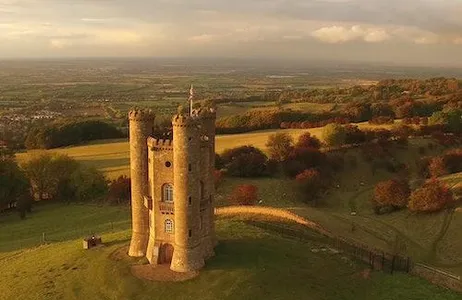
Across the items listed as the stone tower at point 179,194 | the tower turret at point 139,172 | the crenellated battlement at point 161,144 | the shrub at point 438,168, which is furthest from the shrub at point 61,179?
the shrub at point 438,168

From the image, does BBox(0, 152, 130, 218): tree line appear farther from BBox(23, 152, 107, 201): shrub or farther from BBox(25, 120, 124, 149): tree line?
BBox(25, 120, 124, 149): tree line

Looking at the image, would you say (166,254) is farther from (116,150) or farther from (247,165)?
(116,150)

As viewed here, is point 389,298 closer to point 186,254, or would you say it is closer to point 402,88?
point 186,254

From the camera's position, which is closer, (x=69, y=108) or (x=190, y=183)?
(x=190, y=183)

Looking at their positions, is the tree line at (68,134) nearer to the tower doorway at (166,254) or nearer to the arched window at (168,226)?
the tower doorway at (166,254)

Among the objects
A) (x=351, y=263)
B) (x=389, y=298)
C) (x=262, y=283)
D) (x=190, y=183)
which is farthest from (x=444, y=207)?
(x=190, y=183)

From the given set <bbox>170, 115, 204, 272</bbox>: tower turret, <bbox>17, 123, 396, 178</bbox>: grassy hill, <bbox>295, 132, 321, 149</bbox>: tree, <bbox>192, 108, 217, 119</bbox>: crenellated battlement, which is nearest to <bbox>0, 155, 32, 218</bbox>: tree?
<bbox>17, 123, 396, 178</bbox>: grassy hill
